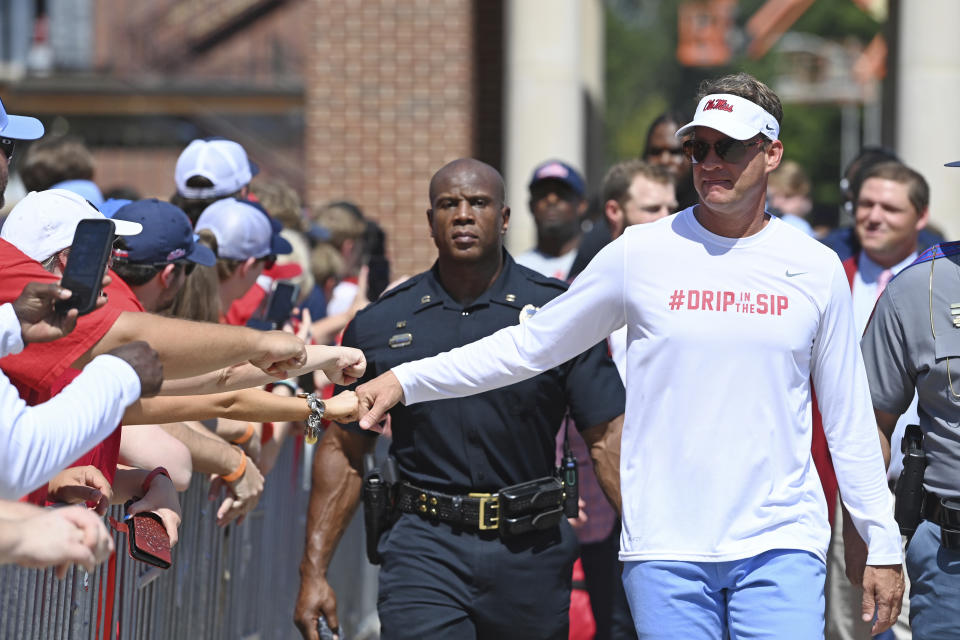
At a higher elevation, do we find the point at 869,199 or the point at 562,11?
the point at 562,11

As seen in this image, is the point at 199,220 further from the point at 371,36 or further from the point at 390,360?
the point at 371,36

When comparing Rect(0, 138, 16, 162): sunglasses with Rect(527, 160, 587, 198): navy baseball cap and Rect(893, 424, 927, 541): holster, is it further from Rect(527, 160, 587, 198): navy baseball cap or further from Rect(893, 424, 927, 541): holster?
Rect(527, 160, 587, 198): navy baseball cap

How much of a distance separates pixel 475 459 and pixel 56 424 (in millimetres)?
2108

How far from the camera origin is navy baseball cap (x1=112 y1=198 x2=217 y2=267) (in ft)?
15.7

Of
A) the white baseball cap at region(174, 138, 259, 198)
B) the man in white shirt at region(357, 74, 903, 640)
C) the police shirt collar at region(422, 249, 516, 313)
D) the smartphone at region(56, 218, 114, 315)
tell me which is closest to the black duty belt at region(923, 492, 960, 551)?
the man in white shirt at region(357, 74, 903, 640)

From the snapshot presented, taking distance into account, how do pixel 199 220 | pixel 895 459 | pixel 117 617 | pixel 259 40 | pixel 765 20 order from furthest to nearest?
pixel 765 20
pixel 259 40
pixel 199 220
pixel 895 459
pixel 117 617

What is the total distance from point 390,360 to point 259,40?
77.1ft

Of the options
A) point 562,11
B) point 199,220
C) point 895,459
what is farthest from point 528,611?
point 562,11

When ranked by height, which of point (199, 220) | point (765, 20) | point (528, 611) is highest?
point (765, 20)

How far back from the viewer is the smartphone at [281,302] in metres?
6.34

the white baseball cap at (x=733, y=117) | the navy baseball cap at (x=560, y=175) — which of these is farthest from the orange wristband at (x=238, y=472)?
the navy baseball cap at (x=560, y=175)

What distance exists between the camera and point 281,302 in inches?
250

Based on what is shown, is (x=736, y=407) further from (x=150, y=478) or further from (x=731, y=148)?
(x=150, y=478)

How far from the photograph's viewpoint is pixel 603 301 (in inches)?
172
